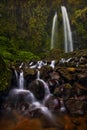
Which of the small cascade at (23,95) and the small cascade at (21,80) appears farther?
the small cascade at (21,80)

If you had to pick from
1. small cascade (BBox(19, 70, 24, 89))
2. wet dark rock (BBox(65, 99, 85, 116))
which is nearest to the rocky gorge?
wet dark rock (BBox(65, 99, 85, 116))

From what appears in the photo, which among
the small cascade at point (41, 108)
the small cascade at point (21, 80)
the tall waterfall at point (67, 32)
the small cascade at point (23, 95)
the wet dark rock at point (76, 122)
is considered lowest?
the wet dark rock at point (76, 122)

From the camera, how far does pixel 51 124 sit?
34.7 ft

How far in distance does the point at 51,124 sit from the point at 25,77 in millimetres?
5723

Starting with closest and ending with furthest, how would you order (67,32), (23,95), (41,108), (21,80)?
(41,108) < (23,95) < (21,80) < (67,32)

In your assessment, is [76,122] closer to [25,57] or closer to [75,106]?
[75,106]

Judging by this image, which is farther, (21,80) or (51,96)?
(21,80)

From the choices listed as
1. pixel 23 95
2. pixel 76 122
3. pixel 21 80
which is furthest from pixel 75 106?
pixel 21 80

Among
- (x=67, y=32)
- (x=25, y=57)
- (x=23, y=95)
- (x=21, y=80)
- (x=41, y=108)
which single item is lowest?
(x=41, y=108)

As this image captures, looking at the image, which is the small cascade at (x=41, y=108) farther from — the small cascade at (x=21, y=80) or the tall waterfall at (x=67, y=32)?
the tall waterfall at (x=67, y=32)

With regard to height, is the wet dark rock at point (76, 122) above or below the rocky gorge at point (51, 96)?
below

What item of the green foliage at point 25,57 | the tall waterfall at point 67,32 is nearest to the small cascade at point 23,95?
the green foliage at point 25,57

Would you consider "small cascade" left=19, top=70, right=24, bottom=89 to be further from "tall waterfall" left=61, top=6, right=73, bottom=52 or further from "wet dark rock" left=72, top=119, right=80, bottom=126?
"tall waterfall" left=61, top=6, right=73, bottom=52

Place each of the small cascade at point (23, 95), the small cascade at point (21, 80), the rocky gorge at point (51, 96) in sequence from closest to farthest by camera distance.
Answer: the rocky gorge at point (51, 96), the small cascade at point (23, 95), the small cascade at point (21, 80)
